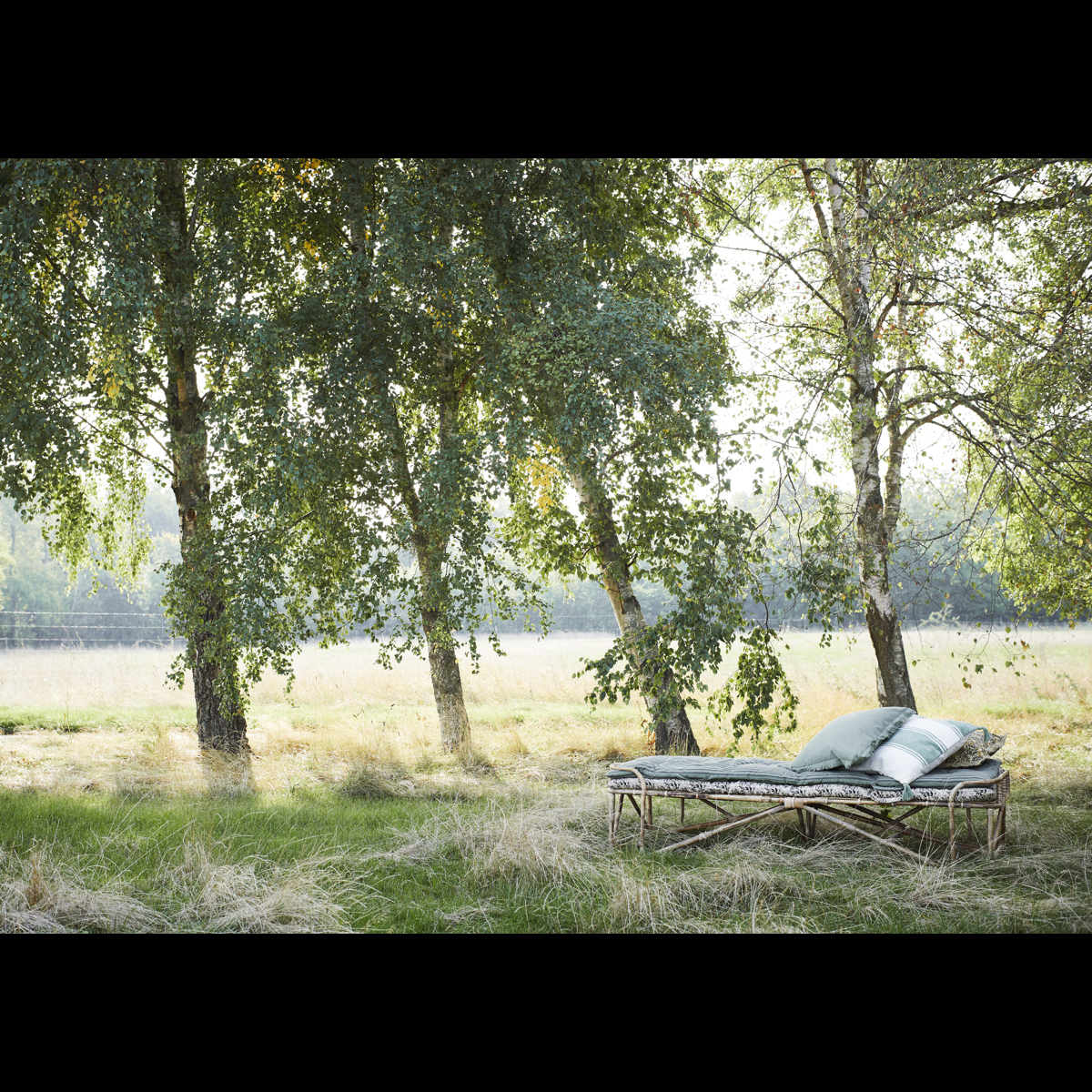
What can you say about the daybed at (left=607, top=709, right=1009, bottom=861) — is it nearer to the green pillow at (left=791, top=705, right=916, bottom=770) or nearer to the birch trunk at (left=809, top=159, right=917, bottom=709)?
the green pillow at (left=791, top=705, right=916, bottom=770)

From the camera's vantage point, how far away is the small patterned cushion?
3.47m

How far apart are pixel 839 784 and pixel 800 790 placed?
15 cm

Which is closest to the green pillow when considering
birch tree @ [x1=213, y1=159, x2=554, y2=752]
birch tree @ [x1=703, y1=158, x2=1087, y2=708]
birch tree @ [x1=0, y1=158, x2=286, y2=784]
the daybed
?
the daybed

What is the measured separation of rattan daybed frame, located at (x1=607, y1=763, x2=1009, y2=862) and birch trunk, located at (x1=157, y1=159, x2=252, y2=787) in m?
2.64

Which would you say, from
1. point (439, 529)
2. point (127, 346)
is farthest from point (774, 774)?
point (127, 346)

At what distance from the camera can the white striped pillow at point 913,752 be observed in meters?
3.32

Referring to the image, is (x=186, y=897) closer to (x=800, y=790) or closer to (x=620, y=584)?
(x=800, y=790)

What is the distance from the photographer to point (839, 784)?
11.1 ft

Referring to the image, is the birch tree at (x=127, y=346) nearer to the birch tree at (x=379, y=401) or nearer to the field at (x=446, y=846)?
the birch tree at (x=379, y=401)
